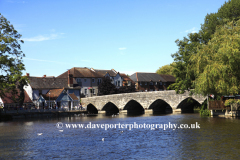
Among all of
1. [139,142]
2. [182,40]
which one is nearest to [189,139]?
[139,142]

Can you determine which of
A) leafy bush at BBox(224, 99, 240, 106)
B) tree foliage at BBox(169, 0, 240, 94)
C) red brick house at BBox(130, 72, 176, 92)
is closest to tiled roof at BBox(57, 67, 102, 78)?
red brick house at BBox(130, 72, 176, 92)

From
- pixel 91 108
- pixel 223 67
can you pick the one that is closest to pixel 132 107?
pixel 91 108

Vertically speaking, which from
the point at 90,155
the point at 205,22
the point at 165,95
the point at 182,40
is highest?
the point at 205,22

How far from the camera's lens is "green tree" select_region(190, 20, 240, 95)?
33.1m

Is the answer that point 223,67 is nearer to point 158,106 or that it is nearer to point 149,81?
point 158,106

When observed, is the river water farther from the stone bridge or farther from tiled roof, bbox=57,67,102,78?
tiled roof, bbox=57,67,102,78

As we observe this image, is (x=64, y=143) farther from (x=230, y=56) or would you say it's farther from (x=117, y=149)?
(x=230, y=56)

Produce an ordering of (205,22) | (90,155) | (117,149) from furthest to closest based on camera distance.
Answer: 1. (205,22)
2. (117,149)
3. (90,155)

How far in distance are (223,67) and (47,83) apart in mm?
55400

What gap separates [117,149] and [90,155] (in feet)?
7.50

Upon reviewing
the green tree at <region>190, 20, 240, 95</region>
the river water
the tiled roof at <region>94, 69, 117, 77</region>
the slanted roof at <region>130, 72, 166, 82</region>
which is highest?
the tiled roof at <region>94, 69, 117, 77</region>

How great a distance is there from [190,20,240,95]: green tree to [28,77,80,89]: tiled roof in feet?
165

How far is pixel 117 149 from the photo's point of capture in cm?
1945

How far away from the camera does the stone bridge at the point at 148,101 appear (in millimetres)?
56037
